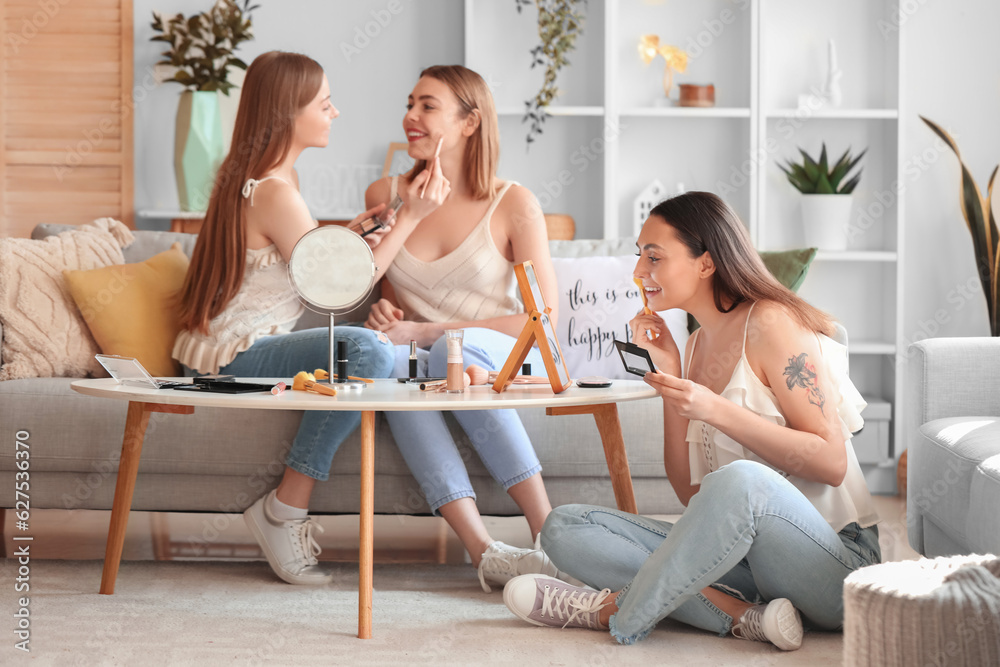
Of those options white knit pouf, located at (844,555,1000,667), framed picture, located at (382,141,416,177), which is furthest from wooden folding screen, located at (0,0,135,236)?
white knit pouf, located at (844,555,1000,667)

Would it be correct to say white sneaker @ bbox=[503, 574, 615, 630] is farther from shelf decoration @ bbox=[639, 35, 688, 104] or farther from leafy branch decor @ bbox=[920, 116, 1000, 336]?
shelf decoration @ bbox=[639, 35, 688, 104]

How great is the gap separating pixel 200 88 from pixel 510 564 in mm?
2224

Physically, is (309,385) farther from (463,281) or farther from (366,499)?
(463,281)

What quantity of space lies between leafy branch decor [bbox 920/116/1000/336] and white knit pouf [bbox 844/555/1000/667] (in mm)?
2304

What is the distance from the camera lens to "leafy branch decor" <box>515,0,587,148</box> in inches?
138

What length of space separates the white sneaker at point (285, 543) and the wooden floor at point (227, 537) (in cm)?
27

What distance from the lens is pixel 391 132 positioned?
369 centimetres

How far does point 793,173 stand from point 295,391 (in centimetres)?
247

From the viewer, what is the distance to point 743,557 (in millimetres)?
1611

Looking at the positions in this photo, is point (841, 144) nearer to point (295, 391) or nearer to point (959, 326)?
point (959, 326)

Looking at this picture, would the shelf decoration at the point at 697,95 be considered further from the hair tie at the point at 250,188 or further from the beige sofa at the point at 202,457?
the hair tie at the point at 250,188

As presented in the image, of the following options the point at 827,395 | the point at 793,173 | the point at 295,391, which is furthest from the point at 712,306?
the point at 793,173

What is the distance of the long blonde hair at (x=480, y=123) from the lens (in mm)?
2475

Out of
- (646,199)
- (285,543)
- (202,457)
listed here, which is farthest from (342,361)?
(646,199)
